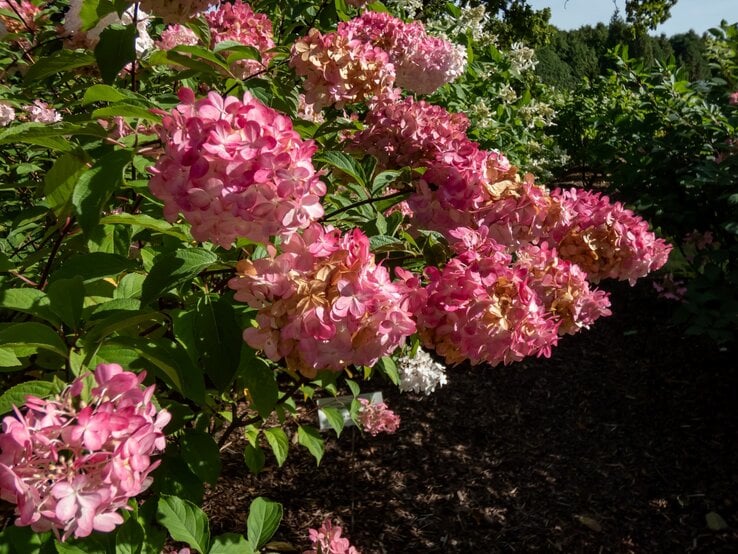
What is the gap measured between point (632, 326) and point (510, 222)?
3994 millimetres

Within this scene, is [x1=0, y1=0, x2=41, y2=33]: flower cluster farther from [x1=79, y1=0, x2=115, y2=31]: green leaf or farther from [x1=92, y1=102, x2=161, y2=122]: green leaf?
[x1=92, y1=102, x2=161, y2=122]: green leaf

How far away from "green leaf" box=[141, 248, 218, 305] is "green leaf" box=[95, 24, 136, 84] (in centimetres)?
47

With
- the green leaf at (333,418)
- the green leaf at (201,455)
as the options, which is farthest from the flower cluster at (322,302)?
the green leaf at (333,418)

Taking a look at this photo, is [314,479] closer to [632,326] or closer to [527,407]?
[527,407]

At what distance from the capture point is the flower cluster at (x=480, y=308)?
107 centimetres

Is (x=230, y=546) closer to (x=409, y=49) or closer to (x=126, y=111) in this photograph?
(x=126, y=111)

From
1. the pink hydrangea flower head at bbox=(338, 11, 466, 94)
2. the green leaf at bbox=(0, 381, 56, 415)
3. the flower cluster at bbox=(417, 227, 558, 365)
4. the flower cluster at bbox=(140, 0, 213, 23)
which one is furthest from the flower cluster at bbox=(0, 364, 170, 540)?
the pink hydrangea flower head at bbox=(338, 11, 466, 94)

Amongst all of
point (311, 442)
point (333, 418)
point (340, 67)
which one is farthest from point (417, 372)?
point (340, 67)

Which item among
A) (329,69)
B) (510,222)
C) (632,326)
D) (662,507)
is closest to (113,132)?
(329,69)

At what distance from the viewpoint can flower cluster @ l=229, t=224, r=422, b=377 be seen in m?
0.88

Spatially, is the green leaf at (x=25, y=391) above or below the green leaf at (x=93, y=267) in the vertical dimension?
below

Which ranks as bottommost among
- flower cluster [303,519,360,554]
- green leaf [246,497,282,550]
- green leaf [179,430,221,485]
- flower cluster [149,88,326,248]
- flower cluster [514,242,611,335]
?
flower cluster [303,519,360,554]

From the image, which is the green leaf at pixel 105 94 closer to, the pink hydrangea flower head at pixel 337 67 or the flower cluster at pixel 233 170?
the flower cluster at pixel 233 170

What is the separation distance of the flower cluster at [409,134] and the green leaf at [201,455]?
796 mm
